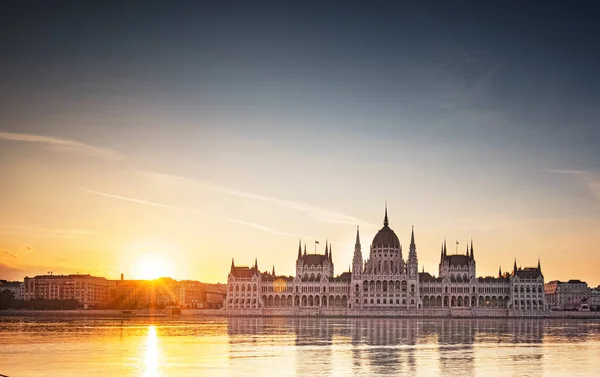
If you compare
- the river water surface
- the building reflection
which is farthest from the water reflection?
the building reflection

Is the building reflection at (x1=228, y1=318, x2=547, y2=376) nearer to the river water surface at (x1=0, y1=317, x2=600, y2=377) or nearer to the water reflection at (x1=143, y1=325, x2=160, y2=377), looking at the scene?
the river water surface at (x1=0, y1=317, x2=600, y2=377)

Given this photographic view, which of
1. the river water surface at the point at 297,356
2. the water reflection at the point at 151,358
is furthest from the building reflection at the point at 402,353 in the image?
the water reflection at the point at 151,358

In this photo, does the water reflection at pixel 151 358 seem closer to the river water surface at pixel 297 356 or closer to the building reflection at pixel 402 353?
the river water surface at pixel 297 356

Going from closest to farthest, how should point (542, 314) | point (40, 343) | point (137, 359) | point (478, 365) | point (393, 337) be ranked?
point (478, 365) < point (137, 359) < point (40, 343) < point (393, 337) < point (542, 314)

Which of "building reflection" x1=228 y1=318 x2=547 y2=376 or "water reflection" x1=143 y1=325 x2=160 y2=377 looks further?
"building reflection" x1=228 y1=318 x2=547 y2=376

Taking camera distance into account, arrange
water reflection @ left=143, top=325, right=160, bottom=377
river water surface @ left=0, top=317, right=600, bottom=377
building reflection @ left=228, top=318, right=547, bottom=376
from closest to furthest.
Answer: water reflection @ left=143, top=325, right=160, bottom=377 → river water surface @ left=0, top=317, right=600, bottom=377 → building reflection @ left=228, top=318, right=547, bottom=376

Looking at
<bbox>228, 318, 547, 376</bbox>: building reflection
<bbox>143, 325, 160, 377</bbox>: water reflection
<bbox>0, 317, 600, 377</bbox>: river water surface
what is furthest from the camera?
<bbox>228, 318, 547, 376</bbox>: building reflection

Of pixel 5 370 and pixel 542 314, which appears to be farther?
pixel 542 314

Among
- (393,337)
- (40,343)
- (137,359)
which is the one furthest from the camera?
(393,337)

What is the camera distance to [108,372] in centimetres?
5303

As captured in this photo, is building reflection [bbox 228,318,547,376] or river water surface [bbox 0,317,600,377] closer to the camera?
river water surface [bbox 0,317,600,377]

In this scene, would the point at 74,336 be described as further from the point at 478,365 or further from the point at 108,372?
the point at 478,365

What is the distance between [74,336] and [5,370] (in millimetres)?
39674

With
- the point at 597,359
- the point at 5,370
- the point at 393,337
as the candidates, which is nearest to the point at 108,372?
the point at 5,370
